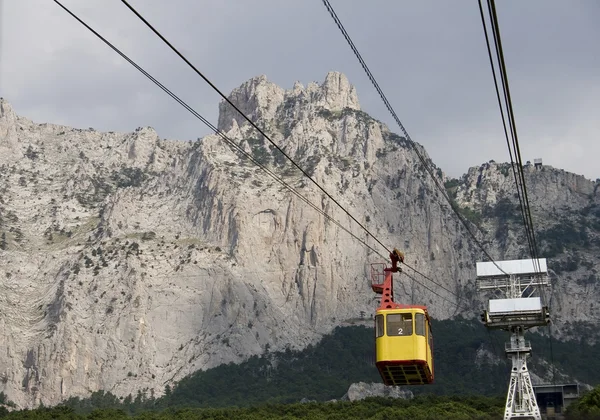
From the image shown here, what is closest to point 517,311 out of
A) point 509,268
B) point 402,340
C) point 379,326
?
point 509,268

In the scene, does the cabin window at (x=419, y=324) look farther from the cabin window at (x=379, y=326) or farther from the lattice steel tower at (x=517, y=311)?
the lattice steel tower at (x=517, y=311)

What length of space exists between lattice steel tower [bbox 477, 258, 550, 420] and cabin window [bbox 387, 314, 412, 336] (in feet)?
184

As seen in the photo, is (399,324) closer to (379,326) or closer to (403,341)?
(403,341)

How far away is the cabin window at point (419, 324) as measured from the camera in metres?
58.9

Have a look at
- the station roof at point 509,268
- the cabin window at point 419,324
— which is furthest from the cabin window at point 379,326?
the station roof at point 509,268

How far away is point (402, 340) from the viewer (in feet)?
193

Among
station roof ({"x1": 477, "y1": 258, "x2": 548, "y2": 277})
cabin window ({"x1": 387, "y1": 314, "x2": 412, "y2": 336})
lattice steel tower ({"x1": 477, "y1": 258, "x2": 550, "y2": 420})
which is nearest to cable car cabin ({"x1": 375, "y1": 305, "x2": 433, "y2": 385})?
cabin window ({"x1": 387, "y1": 314, "x2": 412, "y2": 336})

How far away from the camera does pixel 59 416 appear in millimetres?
177250

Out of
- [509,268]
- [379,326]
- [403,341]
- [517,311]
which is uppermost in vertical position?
[509,268]

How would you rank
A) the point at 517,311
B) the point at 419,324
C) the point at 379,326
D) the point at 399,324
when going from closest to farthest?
the point at 419,324, the point at 399,324, the point at 379,326, the point at 517,311

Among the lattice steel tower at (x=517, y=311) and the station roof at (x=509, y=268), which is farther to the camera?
the station roof at (x=509, y=268)

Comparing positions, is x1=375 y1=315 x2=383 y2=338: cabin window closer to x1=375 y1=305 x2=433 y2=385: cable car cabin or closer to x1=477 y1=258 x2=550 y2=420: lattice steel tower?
x1=375 y1=305 x2=433 y2=385: cable car cabin

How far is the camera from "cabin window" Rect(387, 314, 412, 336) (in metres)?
59.1

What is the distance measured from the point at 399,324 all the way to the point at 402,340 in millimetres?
971
